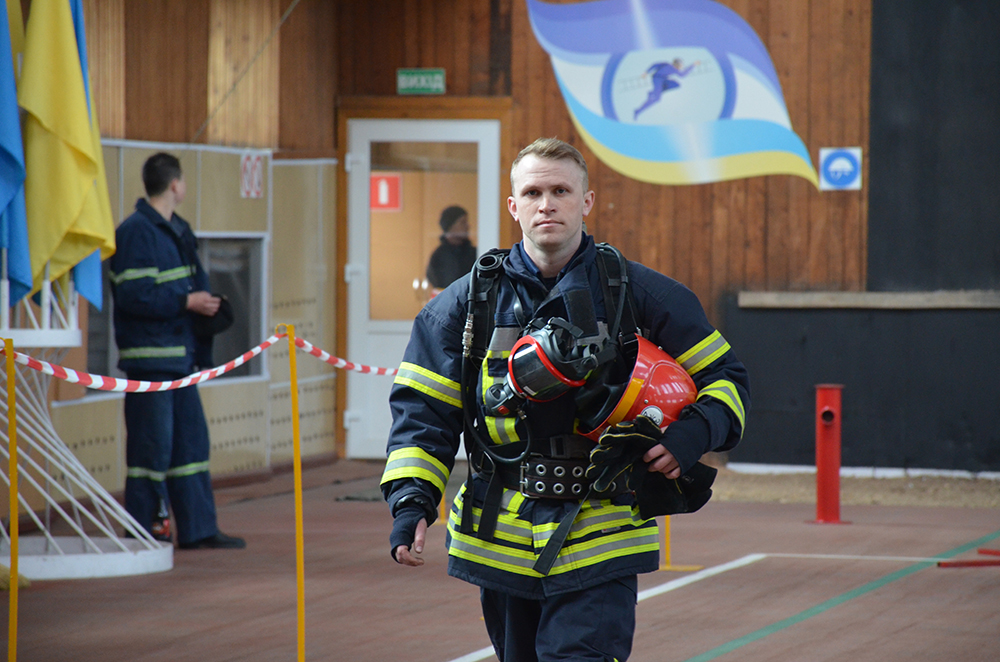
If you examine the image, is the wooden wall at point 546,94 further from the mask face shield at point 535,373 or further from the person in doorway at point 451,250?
the mask face shield at point 535,373

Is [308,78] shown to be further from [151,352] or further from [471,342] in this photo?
[471,342]

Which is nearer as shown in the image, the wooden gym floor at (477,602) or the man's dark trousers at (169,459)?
the wooden gym floor at (477,602)

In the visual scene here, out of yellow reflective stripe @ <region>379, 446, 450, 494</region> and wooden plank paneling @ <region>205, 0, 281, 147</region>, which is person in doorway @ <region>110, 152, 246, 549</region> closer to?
wooden plank paneling @ <region>205, 0, 281, 147</region>

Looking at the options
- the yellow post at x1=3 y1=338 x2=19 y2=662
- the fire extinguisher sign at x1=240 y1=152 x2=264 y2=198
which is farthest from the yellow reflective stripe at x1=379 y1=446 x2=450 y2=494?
the fire extinguisher sign at x1=240 y1=152 x2=264 y2=198

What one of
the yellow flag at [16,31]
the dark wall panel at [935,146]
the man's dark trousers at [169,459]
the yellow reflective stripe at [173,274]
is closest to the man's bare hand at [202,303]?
the yellow reflective stripe at [173,274]

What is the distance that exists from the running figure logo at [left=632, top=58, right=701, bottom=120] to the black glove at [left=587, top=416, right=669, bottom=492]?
866cm

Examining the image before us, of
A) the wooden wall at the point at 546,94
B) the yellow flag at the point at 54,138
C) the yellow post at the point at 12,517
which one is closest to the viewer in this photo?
the yellow post at the point at 12,517

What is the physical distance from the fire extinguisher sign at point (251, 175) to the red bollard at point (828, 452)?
4.58 m

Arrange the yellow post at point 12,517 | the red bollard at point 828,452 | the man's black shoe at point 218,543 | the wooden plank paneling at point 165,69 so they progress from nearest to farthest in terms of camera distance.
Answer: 1. the yellow post at point 12,517
2. the man's black shoe at point 218,543
3. the red bollard at point 828,452
4. the wooden plank paneling at point 165,69

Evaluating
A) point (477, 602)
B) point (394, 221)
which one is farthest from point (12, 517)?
point (394, 221)

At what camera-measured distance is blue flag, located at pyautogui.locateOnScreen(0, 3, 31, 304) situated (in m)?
6.27

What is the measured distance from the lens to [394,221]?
11.9 m

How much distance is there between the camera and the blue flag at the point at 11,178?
20.6 feet

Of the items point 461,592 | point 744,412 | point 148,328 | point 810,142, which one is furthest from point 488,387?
point 810,142
